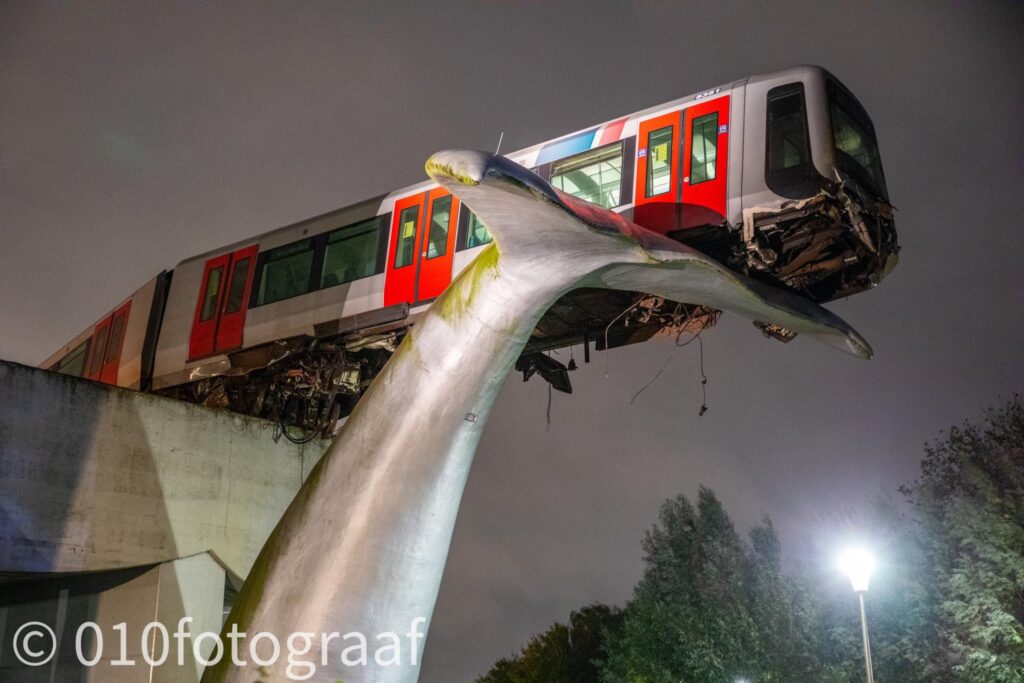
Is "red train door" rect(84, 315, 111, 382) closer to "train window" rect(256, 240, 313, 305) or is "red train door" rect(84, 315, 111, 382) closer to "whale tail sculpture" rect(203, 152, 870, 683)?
"train window" rect(256, 240, 313, 305)

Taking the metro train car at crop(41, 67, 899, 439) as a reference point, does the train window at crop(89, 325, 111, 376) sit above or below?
above

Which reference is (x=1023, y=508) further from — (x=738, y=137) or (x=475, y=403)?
(x=475, y=403)

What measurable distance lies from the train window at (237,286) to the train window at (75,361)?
7027mm

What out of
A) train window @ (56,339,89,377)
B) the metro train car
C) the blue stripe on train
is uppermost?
train window @ (56,339,89,377)

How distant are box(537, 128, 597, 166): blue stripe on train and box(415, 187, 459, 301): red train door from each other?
137 centimetres

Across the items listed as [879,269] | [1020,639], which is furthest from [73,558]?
[1020,639]

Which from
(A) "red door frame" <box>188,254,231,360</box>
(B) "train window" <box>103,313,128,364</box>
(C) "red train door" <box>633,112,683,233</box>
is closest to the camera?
(C) "red train door" <box>633,112,683,233</box>

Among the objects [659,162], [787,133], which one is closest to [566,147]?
[659,162]

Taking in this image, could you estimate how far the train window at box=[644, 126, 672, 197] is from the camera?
10.6m

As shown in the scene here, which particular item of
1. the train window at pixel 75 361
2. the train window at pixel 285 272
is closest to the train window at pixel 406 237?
the train window at pixel 285 272

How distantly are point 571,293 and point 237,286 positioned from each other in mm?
6831

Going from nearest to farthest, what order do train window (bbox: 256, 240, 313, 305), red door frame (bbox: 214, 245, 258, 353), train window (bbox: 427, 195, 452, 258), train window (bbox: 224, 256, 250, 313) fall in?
1. train window (bbox: 427, 195, 452, 258)
2. train window (bbox: 256, 240, 313, 305)
3. red door frame (bbox: 214, 245, 258, 353)
4. train window (bbox: 224, 256, 250, 313)

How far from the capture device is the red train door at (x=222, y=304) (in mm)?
15414

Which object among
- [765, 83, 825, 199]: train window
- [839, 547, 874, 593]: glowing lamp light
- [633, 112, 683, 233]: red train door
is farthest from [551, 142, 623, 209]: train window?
[839, 547, 874, 593]: glowing lamp light
